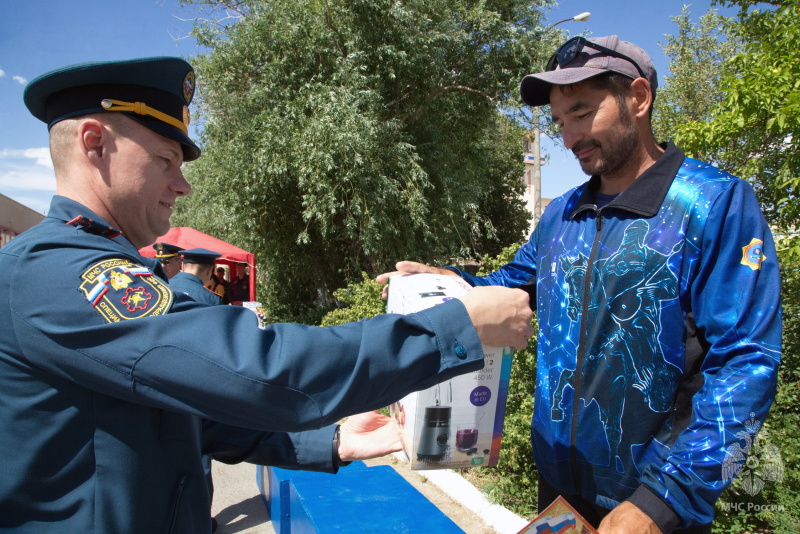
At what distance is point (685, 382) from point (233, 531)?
13.2 ft

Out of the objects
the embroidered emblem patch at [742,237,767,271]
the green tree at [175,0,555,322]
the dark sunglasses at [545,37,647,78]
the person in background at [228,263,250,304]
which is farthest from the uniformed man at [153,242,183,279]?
the person in background at [228,263,250,304]

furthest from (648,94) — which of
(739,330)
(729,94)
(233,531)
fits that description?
(233,531)

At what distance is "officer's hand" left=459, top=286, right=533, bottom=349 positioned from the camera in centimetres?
126

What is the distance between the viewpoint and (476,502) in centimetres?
420

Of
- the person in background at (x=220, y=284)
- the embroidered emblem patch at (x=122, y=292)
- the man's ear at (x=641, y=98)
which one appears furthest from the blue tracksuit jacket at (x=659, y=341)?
the person in background at (x=220, y=284)

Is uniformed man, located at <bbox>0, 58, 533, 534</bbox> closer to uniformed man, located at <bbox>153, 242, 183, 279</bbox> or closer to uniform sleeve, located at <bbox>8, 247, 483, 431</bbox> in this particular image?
uniform sleeve, located at <bbox>8, 247, 483, 431</bbox>

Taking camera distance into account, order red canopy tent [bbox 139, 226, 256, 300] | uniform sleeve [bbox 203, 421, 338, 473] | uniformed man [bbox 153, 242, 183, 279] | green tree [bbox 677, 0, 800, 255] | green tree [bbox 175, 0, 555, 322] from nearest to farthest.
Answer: uniform sleeve [bbox 203, 421, 338, 473], green tree [bbox 677, 0, 800, 255], uniformed man [bbox 153, 242, 183, 279], green tree [bbox 175, 0, 555, 322], red canopy tent [bbox 139, 226, 256, 300]

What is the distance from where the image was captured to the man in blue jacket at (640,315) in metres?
1.41

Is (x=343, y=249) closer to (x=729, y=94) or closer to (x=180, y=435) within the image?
(x=729, y=94)

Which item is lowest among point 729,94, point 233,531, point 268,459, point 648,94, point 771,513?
point 233,531

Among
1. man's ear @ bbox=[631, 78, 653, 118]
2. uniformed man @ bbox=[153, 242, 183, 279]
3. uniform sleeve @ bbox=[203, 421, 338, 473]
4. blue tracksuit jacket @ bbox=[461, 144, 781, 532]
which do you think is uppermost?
man's ear @ bbox=[631, 78, 653, 118]

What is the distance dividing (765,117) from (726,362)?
145 inches

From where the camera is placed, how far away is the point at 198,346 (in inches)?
40.7

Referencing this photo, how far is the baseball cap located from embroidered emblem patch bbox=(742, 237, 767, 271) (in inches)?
27.2
